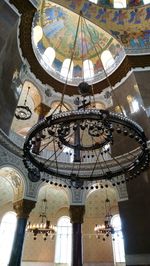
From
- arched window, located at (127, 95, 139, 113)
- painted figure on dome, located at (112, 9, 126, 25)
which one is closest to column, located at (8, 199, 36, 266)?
arched window, located at (127, 95, 139, 113)

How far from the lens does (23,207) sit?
9398mm

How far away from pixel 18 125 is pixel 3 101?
6.21 metres

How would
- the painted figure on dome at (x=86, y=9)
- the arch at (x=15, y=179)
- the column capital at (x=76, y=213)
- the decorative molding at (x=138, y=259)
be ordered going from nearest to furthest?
the decorative molding at (x=138, y=259) → the arch at (x=15, y=179) → the column capital at (x=76, y=213) → the painted figure on dome at (x=86, y=9)

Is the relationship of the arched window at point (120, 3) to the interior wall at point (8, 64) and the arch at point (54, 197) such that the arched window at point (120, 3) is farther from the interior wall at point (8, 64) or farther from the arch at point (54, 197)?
the arch at point (54, 197)

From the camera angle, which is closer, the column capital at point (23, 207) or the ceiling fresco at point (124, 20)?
the column capital at point (23, 207)

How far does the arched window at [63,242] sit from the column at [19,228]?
15.3ft

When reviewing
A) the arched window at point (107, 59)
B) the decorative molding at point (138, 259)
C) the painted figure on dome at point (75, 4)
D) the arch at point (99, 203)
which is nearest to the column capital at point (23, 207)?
the arch at point (99, 203)

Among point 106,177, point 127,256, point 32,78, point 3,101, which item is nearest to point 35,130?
point 106,177

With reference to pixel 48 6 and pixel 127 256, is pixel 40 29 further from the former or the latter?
pixel 127 256

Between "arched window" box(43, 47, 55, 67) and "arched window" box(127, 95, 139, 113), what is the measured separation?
554 centimetres

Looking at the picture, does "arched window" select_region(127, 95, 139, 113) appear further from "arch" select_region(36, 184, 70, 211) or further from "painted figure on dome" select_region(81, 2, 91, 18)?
"arch" select_region(36, 184, 70, 211)

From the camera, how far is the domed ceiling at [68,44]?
1351cm

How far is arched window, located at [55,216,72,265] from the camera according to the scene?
41.2 feet

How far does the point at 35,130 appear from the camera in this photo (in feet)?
16.7
